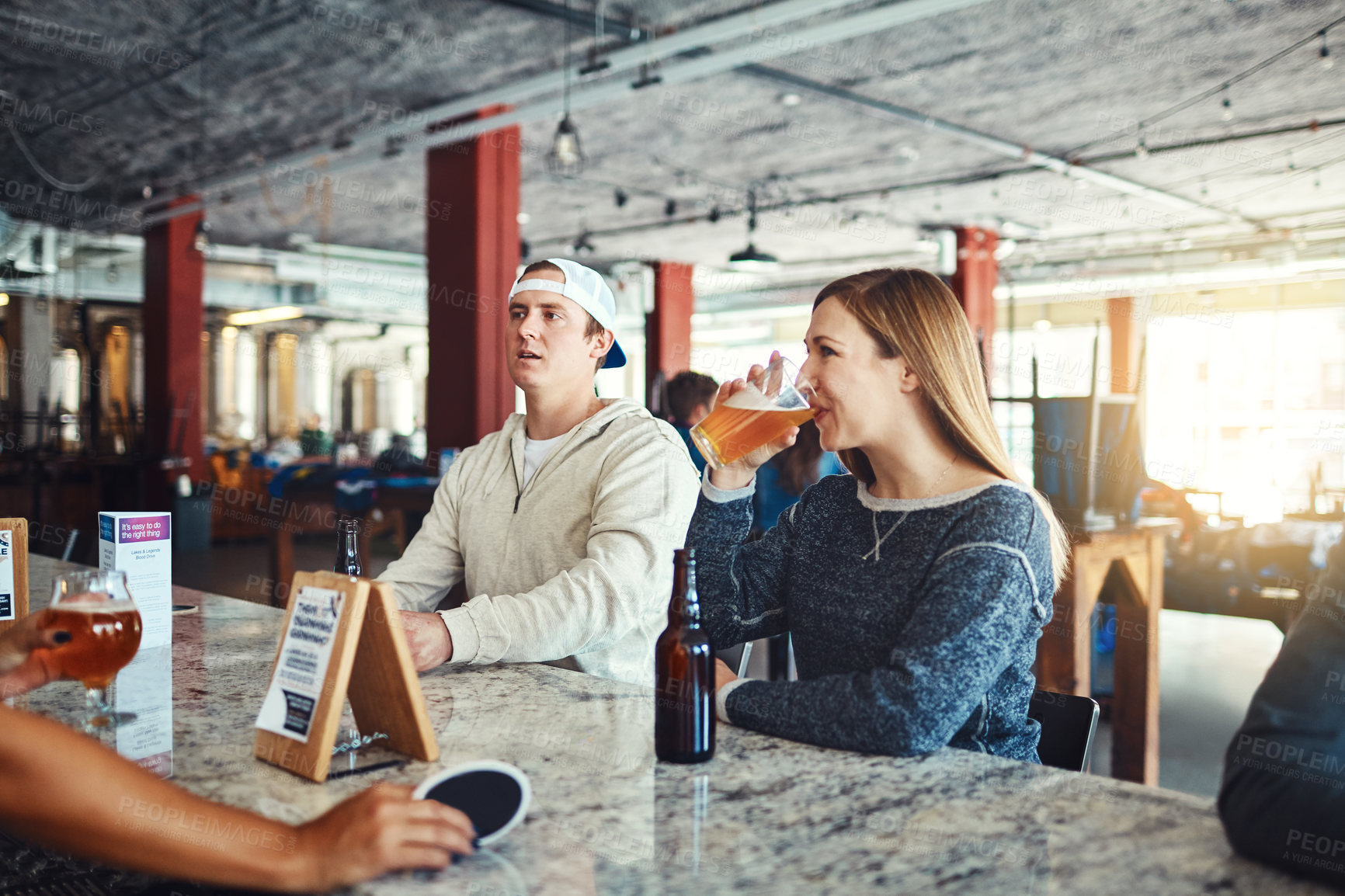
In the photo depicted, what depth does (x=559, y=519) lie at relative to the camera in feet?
6.37

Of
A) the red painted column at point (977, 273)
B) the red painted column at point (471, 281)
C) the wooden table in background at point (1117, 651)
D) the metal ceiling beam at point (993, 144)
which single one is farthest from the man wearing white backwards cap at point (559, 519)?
the red painted column at point (977, 273)

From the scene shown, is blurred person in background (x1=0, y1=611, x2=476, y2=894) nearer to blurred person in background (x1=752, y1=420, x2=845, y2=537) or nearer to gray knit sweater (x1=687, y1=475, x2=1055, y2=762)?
gray knit sweater (x1=687, y1=475, x2=1055, y2=762)

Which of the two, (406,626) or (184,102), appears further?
(184,102)

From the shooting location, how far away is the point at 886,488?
60.5 inches

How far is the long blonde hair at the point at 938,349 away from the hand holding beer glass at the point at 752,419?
15 centimetres

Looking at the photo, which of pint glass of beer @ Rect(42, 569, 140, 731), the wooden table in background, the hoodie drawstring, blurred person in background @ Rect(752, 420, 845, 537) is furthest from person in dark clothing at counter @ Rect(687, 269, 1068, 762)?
blurred person in background @ Rect(752, 420, 845, 537)

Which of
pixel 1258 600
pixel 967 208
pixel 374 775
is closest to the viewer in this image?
pixel 374 775

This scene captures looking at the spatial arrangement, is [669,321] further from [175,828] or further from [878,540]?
[175,828]

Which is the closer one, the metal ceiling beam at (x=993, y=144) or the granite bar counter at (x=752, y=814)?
the granite bar counter at (x=752, y=814)

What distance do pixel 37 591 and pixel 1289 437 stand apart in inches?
563

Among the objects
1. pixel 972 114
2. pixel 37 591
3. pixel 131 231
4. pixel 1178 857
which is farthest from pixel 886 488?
pixel 131 231

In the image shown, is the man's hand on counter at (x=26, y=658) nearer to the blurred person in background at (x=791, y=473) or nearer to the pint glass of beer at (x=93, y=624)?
the pint glass of beer at (x=93, y=624)

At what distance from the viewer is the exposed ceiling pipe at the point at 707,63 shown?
440cm

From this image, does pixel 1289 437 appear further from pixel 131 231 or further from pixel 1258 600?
pixel 131 231
